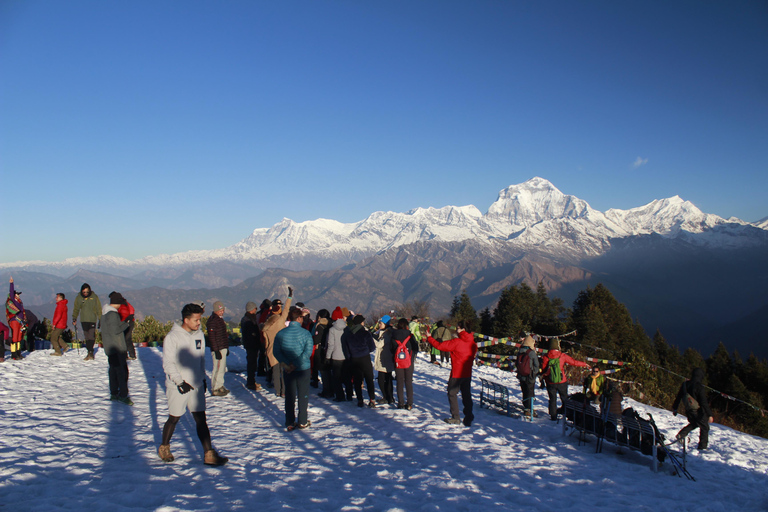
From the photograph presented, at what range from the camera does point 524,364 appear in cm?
1061

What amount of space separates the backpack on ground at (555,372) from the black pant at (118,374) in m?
9.54

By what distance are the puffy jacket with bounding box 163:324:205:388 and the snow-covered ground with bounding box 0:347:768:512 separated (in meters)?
1.28

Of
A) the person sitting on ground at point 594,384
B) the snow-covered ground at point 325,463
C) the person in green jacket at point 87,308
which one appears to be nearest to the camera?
the snow-covered ground at point 325,463

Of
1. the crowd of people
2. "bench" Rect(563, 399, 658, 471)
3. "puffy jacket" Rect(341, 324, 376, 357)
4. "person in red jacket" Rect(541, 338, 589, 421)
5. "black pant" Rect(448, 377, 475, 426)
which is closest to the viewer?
"bench" Rect(563, 399, 658, 471)

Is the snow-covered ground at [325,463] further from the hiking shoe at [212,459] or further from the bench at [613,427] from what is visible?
the bench at [613,427]

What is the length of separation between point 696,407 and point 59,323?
17379 millimetres

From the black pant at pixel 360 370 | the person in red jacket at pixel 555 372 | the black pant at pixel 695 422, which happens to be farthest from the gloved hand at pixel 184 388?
the black pant at pixel 695 422

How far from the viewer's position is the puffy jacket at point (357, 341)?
31.4 feet

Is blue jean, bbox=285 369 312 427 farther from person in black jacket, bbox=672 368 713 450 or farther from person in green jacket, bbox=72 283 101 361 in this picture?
person in black jacket, bbox=672 368 713 450

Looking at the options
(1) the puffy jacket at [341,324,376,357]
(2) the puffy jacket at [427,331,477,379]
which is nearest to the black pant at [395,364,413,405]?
(1) the puffy jacket at [341,324,376,357]

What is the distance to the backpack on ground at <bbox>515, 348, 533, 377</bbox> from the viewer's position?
1054 centimetres

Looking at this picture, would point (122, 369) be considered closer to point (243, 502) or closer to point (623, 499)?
point (243, 502)

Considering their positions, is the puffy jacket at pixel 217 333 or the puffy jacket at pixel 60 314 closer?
the puffy jacket at pixel 217 333

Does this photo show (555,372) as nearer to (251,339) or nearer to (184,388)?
(251,339)
